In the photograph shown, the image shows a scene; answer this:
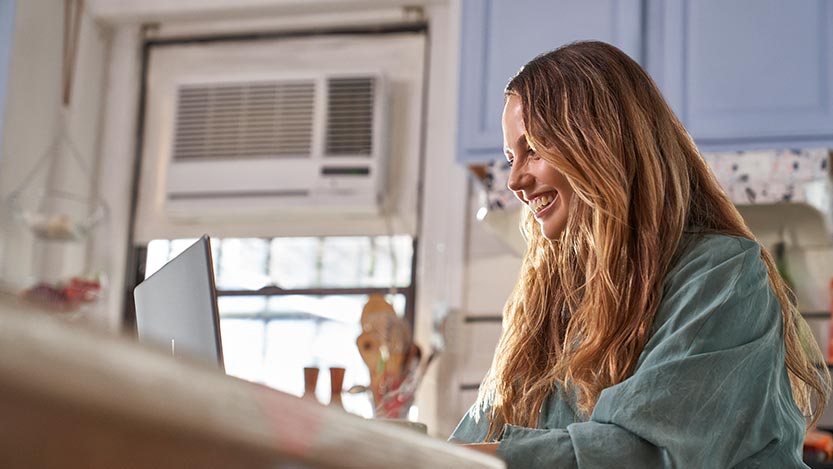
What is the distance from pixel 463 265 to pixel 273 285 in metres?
0.66

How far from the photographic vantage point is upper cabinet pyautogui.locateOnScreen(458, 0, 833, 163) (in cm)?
281

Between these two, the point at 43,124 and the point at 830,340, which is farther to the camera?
the point at 43,124

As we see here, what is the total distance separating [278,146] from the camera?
3643 millimetres

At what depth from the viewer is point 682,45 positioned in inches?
115

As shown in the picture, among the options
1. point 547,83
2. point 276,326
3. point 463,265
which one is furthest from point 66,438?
point 276,326

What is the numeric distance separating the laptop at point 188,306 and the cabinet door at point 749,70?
6.28 feet

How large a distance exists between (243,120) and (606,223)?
8.41 feet

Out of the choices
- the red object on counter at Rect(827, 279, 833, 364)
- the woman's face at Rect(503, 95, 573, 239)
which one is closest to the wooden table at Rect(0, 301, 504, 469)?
the woman's face at Rect(503, 95, 573, 239)

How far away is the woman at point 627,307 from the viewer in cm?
103

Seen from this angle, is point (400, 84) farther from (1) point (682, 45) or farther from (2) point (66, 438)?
(2) point (66, 438)

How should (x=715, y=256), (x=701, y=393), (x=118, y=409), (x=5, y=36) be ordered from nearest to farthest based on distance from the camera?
(x=118, y=409)
(x=701, y=393)
(x=715, y=256)
(x=5, y=36)

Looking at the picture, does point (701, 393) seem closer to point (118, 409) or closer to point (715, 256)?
point (715, 256)

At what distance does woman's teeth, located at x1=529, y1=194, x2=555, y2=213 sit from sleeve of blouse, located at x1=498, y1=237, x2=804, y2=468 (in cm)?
25

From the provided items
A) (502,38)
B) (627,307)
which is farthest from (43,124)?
(627,307)
